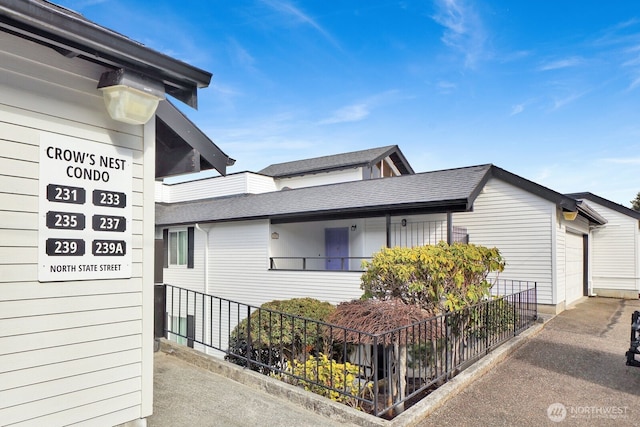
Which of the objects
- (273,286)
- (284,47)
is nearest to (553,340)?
(273,286)

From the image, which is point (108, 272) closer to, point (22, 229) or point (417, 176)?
point (22, 229)

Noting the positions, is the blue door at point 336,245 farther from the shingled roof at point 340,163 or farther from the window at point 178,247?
the window at point 178,247

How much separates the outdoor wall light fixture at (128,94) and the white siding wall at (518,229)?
433 inches

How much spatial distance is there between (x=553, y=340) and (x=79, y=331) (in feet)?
28.0

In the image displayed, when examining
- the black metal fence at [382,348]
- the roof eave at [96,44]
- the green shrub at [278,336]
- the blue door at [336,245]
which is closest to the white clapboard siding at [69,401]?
the black metal fence at [382,348]

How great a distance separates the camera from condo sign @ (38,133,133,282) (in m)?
3.05

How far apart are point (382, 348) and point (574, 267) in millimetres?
10380

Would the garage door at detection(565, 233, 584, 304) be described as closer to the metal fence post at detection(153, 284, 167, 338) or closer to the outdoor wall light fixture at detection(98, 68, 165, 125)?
the metal fence post at detection(153, 284, 167, 338)

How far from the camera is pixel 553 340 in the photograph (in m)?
8.45

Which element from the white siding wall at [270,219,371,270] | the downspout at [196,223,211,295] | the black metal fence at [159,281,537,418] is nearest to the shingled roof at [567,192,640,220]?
the black metal fence at [159,281,537,418]

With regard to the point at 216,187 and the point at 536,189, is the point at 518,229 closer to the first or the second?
the point at 536,189

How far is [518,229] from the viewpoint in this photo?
1195cm

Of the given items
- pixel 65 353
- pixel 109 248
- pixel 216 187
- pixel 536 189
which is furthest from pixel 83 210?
pixel 216 187

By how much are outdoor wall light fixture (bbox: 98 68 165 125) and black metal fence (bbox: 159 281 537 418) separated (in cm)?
293
